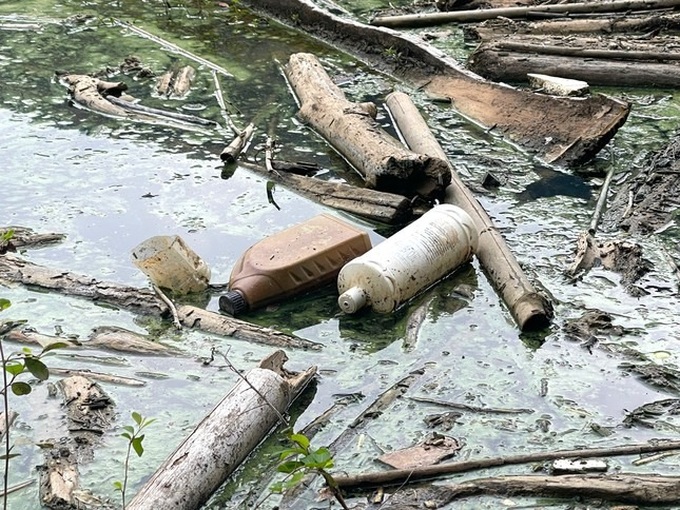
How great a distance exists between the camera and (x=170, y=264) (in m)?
5.28

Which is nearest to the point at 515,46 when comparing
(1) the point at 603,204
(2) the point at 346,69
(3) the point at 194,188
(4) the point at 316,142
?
(2) the point at 346,69

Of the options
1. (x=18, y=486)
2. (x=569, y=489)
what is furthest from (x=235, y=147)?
(x=569, y=489)

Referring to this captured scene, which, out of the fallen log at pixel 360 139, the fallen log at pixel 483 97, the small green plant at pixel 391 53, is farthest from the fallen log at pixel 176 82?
the small green plant at pixel 391 53

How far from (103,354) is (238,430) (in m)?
1.10

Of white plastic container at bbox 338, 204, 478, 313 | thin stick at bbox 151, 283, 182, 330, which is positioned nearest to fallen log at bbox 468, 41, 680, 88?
white plastic container at bbox 338, 204, 478, 313

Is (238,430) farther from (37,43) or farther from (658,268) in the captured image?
(37,43)

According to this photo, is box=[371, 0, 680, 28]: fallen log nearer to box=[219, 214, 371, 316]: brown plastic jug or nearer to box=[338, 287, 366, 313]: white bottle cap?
box=[219, 214, 371, 316]: brown plastic jug

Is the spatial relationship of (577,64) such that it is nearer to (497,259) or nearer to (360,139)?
(360,139)

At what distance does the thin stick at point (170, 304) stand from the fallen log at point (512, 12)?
5425 millimetres

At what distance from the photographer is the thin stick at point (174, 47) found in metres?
9.07

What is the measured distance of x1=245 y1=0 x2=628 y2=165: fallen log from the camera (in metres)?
6.85

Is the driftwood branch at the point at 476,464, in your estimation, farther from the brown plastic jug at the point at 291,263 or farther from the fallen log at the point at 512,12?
the fallen log at the point at 512,12

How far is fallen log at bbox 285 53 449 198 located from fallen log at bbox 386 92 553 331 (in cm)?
18

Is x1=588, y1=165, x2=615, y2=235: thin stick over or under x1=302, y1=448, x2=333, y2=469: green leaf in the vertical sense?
under
